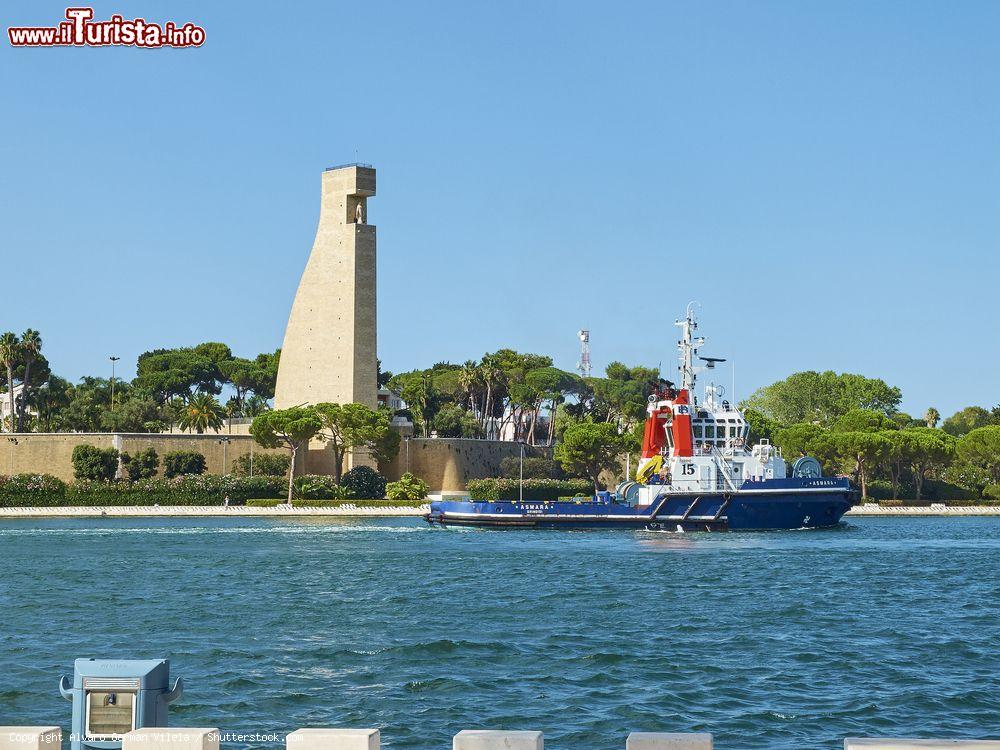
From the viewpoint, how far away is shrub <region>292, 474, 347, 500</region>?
292 feet

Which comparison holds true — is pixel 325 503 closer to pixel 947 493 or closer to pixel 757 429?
pixel 757 429

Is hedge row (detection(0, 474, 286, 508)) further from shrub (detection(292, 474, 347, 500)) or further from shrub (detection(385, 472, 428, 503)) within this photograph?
shrub (detection(385, 472, 428, 503))

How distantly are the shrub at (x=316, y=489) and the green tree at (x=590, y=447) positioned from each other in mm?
16575

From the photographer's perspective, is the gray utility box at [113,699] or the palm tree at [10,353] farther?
the palm tree at [10,353]

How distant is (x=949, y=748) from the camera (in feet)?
27.6

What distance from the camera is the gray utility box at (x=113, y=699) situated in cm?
969

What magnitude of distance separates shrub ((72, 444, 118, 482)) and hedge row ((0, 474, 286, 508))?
2038 mm

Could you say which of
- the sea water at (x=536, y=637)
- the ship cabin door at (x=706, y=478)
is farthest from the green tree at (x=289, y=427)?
the sea water at (x=536, y=637)

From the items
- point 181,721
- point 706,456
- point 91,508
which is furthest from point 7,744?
point 91,508

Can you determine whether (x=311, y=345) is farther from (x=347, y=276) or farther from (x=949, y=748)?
(x=949, y=748)

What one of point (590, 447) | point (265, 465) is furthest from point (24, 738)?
point (590, 447)

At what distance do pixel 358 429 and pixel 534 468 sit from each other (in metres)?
17.7

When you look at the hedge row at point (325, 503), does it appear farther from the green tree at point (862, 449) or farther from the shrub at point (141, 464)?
the green tree at point (862, 449)

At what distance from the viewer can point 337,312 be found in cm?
9844
